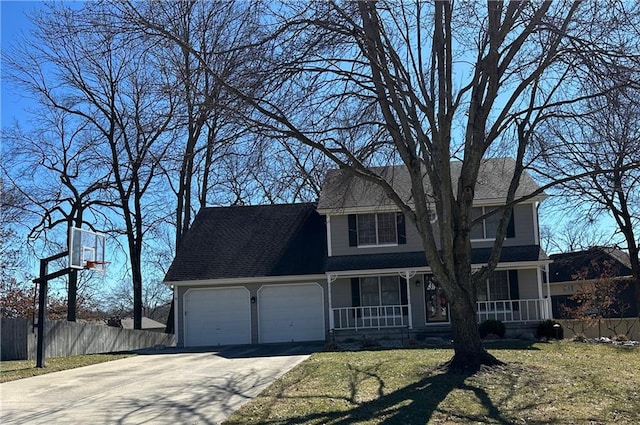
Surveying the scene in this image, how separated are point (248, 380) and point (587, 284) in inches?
840

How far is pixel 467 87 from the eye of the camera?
11.9 m

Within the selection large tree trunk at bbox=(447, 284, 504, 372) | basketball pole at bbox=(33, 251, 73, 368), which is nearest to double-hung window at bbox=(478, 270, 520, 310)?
large tree trunk at bbox=(447, 284, 504, 372)

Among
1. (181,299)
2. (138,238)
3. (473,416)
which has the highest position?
(138,238)

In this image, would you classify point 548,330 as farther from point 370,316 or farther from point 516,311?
point 370,316

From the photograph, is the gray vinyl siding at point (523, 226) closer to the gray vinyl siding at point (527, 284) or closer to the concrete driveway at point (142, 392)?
the gray vinyl siding at point (527, 284)

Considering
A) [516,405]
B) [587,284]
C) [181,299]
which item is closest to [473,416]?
[516,405]

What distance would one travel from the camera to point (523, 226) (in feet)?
77.5

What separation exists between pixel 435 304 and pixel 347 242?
160 inches

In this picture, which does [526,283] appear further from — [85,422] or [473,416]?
[85,422]

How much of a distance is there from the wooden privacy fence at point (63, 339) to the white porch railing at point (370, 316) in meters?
8.71

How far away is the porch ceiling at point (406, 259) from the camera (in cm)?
2278

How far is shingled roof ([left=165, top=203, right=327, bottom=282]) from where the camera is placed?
2436 cm

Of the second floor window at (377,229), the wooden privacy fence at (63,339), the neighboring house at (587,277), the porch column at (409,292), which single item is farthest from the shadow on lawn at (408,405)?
the neighboring house at (587,277)

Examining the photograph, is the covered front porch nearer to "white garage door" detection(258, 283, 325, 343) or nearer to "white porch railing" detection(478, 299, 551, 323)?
"white porch railing" detection(478, 299, 551, 323)
